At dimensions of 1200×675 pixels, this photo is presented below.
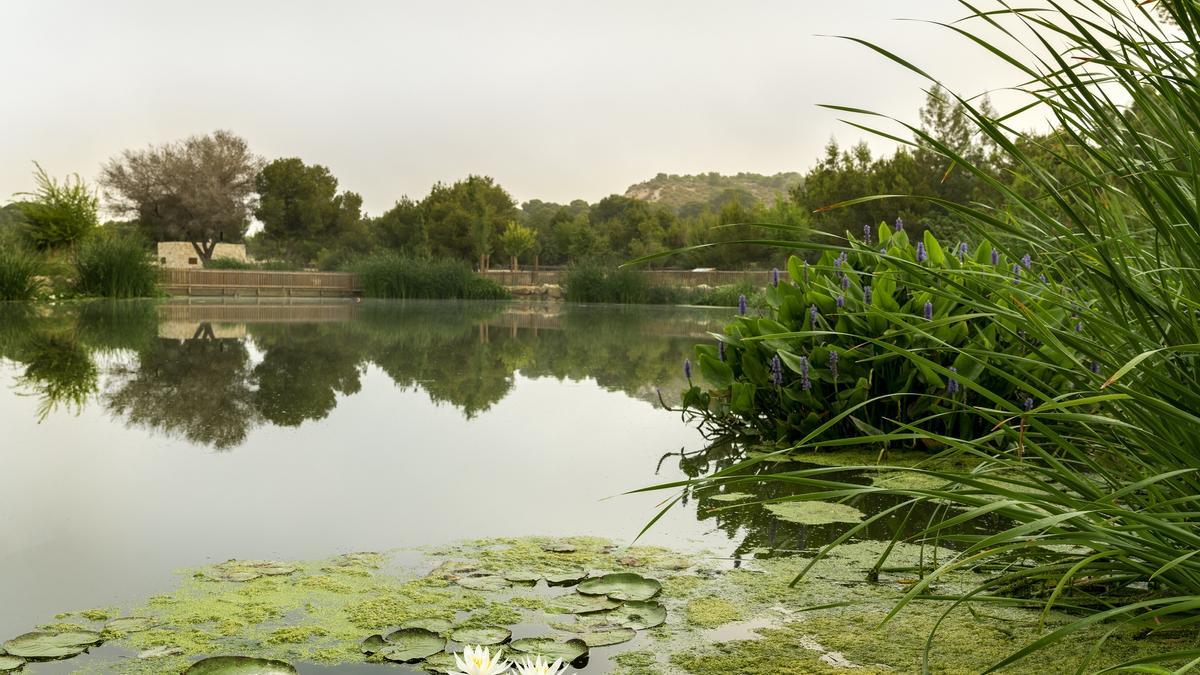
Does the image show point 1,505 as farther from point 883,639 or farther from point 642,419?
point 642,419

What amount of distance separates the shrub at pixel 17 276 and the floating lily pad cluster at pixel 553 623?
15093 millimetres

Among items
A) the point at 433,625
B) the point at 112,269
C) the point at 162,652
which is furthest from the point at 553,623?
the point at 112,269

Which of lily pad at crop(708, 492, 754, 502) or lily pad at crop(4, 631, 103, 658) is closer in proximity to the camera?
lily pad at crop(4, 631, 103, 658)

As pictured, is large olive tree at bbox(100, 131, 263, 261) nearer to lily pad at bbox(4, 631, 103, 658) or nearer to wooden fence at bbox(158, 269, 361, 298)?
wooden fence at bbox(158, 269, 361, 298)

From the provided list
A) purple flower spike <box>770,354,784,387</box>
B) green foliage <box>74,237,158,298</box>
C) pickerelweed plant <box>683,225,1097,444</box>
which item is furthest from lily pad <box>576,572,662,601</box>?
green foliage <box>74,237,158,298</box>

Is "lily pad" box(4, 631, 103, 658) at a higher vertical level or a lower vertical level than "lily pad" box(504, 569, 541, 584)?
higher

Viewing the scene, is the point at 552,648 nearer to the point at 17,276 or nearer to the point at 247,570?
the point at 247,570

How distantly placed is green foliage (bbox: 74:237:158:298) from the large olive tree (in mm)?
19613

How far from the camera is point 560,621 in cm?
192

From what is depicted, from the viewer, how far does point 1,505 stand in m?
2.84

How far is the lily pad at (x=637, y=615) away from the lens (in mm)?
1887

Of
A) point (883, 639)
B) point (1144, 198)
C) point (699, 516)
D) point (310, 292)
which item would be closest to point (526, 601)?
point (883, 639)

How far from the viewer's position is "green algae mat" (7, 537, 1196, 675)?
5.44 feet

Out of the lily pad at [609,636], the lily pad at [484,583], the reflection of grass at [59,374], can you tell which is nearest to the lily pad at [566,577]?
the lily pad at [484,583]
